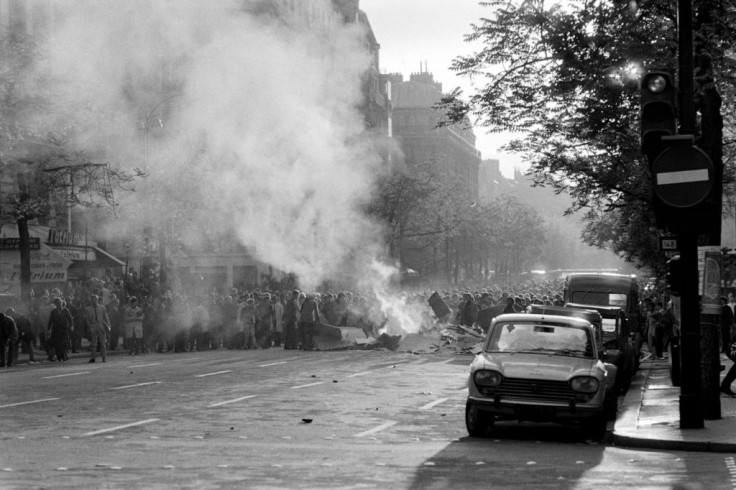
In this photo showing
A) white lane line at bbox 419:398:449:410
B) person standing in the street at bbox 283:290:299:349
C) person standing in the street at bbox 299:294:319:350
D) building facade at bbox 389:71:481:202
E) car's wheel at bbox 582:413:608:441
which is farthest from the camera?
building facade at bbox 389:71:481:202

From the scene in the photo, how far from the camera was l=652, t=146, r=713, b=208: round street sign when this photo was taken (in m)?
13.6

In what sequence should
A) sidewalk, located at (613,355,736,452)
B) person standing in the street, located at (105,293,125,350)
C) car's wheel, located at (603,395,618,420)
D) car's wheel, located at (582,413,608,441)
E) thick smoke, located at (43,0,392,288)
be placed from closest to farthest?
sidewalk, located at (613,355,736,452) → car's wheel, located at (582,413,608,441) → car's wheel, located at (603,395,618,420) → thick smoke, located at (43,0,392,288) → person standing in the street, located at (105,293,125,350)

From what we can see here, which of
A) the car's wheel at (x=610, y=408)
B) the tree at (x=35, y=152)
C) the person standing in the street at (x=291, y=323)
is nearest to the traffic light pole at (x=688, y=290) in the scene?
the car's wheel at (x=610, y=408)

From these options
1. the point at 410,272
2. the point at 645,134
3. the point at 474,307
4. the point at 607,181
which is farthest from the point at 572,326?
the point at 410,272

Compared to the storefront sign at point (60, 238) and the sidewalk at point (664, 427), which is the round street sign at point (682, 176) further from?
the storefront sign at point (60, 238)

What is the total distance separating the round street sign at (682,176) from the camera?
44.8 feet

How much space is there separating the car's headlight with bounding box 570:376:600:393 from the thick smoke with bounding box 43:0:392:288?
63.6ft

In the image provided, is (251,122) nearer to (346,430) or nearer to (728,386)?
(728,386)

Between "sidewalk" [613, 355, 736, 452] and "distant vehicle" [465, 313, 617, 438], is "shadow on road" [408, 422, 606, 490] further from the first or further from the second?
"sidewalk" [613, 355, 736, 452]

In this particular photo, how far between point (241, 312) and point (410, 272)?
110ft

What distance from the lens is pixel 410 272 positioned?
70.3m

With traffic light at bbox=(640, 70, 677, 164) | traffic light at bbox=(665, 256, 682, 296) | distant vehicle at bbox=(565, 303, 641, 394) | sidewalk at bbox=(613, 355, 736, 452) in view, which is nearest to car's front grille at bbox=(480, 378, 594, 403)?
sidewalk at bbox=(613, 355, 736, 452)

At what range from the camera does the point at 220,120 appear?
42.5m

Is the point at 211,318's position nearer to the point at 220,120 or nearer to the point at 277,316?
the point at 277,316
